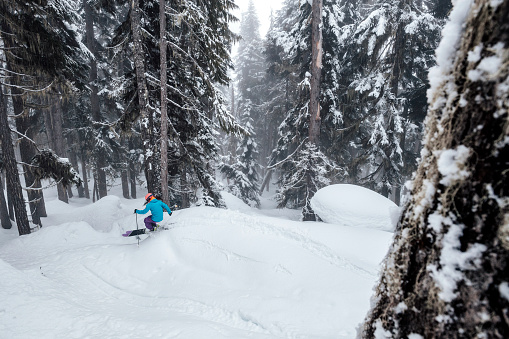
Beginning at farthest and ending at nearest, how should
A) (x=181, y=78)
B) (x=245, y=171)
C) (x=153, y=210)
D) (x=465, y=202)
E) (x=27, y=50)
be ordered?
1. (x=245, y=171)
2. (x=181, y=78)
3. (x=27, y=50)
4. (x=153, y=210)
5. (x=465, y=202)

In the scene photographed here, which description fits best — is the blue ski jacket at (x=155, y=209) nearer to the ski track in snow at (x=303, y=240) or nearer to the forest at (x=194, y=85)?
the ski track in snow at (x=303, y=240)

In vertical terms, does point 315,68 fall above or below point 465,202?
above

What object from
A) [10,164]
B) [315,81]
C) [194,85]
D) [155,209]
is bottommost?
[155,209]

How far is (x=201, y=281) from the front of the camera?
5980 millimetres

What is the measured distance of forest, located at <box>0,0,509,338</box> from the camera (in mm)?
902

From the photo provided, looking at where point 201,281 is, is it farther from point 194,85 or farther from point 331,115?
point 331,115

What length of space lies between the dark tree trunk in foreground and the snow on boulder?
726cm

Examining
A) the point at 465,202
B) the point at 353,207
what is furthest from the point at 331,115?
the point at 465,202

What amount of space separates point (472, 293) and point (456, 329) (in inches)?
7.3

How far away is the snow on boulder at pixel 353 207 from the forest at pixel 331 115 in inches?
170

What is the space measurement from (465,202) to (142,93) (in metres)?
10.8

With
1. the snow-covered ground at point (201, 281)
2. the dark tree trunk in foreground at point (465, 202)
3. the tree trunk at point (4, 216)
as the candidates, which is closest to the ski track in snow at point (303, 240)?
the snow-covered ground at point (201, 281)

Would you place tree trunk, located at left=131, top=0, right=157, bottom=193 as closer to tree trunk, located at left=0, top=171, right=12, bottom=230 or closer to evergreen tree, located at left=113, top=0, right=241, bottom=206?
evergreen tree, located at left=113, top=0, right=241, bottom=206

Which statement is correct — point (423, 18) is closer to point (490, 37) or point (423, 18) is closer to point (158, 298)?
point (490, 37)
